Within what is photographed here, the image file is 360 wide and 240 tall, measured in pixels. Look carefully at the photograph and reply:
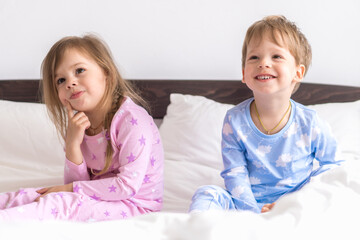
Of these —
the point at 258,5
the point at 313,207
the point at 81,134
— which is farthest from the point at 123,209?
the point at 258,5

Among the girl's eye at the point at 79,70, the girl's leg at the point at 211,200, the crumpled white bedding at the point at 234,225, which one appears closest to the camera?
the crumpled white bedding at the point at 234,225

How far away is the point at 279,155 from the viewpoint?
4.01 ft

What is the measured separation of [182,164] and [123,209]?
1.46 feet

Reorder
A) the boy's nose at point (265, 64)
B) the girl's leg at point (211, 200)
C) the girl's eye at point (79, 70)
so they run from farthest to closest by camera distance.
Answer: the girl's eye at point (79, 70), the boy's nose at point (265, 64), the girl's leg at point (211, 200)

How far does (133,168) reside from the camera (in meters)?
1.18

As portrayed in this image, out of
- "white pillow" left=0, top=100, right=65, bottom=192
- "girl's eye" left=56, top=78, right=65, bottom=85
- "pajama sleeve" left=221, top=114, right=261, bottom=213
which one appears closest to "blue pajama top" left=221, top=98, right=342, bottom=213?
"pajama sleeve" left=221, top=114, right=261, bottom=213

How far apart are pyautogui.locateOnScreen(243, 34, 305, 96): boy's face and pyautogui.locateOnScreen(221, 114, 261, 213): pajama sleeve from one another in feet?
0.54

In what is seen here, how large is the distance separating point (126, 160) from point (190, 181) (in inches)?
14.2

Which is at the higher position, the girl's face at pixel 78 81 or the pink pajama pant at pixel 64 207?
the girl's face at pixel 78 81

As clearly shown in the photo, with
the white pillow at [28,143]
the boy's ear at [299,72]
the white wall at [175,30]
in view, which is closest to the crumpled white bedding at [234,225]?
the boy's ear at [299,72]

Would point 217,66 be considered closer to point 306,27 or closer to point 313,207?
point 306,27

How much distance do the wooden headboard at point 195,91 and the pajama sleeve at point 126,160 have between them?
25.3 inches

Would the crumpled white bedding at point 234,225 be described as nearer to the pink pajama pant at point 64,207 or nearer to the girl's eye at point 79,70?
the pink pajama pant at point 64,207

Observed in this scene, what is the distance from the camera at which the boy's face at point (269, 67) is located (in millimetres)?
1167
